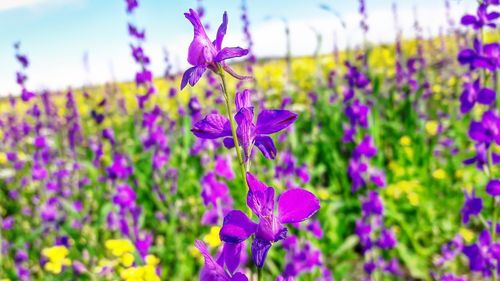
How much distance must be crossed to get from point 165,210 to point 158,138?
0.60 m

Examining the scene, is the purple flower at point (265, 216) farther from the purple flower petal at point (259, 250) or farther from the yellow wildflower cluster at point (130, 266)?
the yellow wildflower cluster at point (130, 266)

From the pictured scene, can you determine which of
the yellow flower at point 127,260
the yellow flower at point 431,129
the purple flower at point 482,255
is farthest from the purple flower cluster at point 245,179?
the yellow flower at point 431,129

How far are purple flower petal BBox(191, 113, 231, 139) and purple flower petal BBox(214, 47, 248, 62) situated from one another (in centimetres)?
10

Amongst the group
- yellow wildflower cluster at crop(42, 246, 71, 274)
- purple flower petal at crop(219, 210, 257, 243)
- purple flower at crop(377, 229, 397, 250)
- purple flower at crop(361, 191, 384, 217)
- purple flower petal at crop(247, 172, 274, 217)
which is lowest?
purple flower at crop(377, 229, 397, 250)

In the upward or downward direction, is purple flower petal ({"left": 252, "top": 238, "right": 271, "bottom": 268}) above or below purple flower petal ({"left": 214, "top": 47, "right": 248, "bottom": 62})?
below

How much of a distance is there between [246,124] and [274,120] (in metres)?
0.05

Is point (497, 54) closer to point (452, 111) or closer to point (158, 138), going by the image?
point (158, 138)

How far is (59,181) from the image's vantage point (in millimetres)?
4379

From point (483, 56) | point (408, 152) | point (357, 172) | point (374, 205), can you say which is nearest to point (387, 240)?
point (374, 205)

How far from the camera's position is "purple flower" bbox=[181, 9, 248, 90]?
0.86 meters

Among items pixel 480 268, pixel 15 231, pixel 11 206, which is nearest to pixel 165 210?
pixel 15 231

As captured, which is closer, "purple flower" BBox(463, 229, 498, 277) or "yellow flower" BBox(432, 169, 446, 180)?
"purple flower" BBox(463, 229, 498, 277)

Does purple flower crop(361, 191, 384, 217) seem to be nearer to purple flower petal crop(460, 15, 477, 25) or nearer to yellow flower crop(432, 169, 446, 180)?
purple flower petal crop(460, 15, 477, 25)

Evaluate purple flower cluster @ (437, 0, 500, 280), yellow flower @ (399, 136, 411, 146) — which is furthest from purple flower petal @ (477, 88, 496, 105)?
yellow flower @ (399, 136, 411, 146)
